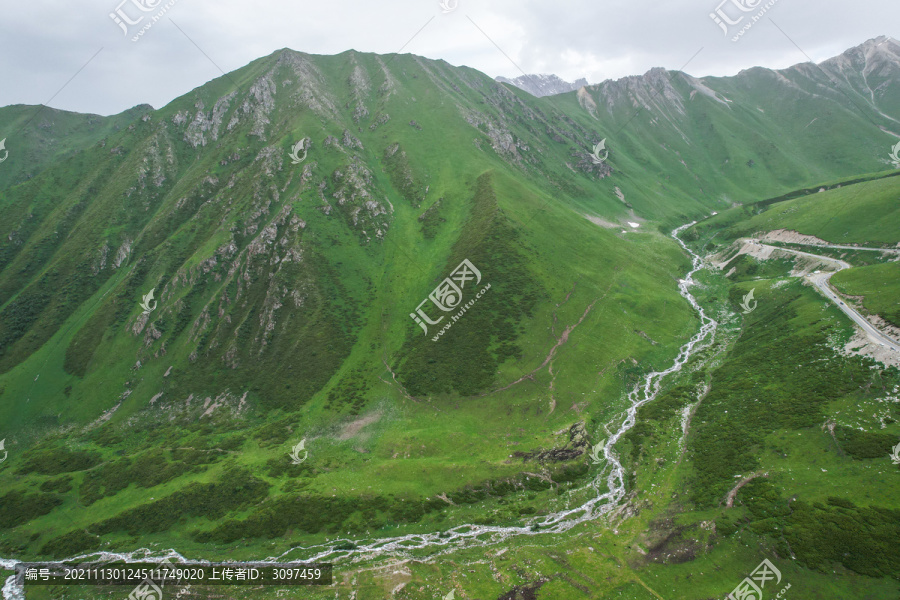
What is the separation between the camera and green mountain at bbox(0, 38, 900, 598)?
54188 mm

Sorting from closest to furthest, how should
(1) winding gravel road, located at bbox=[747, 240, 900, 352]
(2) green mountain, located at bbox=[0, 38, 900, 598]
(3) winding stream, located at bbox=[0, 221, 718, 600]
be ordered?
(3) winding stream, located at bbox=[0, 221, 718, 600], (2) green mountain, located at bbox=[0, 38, 900, 598], (1) winding gravel road, located at bbox=[747, 240, 900, 352]

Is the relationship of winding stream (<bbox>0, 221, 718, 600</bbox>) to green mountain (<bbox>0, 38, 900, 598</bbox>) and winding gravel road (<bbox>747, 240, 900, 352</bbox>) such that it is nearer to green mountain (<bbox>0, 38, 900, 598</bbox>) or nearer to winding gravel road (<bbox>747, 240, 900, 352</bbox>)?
green mountain (<bbox>0, 38, 900, 598</bbox>)

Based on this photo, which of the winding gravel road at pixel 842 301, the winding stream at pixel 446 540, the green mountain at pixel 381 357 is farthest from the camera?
the winding gravel road at pixel 842 301

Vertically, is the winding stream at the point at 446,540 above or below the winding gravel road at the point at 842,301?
below

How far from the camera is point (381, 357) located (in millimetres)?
97875

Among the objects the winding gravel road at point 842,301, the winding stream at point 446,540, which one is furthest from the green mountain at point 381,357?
the winding gravel road at point 842,301

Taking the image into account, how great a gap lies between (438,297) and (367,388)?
3405 cm

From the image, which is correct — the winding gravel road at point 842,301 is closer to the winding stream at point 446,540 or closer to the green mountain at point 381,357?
the green mountain at point 381,357

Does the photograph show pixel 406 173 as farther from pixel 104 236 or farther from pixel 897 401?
pixel 897 401

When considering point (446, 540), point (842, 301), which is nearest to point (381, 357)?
point (446, 540)

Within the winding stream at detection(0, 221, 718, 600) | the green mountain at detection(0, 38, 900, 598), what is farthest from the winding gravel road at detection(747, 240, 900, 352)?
the winding stream at detection(0, 221, 718, 600)

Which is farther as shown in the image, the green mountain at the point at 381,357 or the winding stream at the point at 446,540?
the green mountain at the point at 381,357

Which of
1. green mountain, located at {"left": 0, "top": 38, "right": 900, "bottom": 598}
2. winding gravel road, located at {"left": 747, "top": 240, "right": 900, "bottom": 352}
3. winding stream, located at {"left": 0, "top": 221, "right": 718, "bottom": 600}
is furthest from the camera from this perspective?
winding gravel road, located at {"left": 747, "top": 240, "right": 900, "bottom": 352}

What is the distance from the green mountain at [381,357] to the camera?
178 feet
